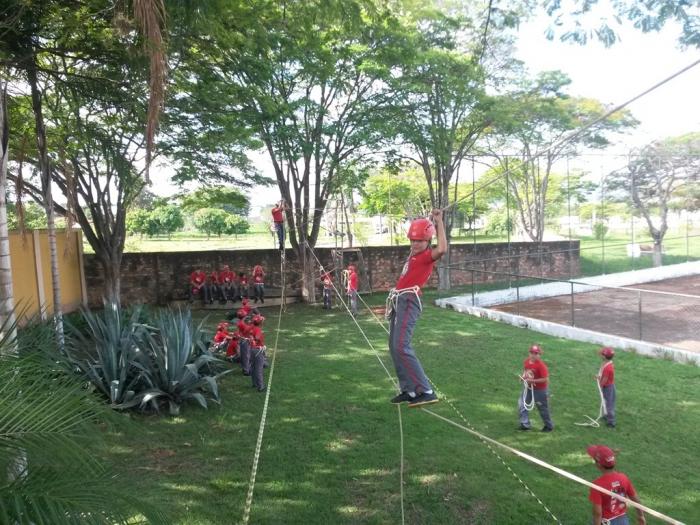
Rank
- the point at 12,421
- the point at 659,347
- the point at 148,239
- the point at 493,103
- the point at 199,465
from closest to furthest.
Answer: the point at 12,421, the point at 199,465, the point at 659,347, the point at 493,103, the point at 148,239

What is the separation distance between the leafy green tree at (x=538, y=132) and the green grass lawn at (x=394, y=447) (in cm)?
1022

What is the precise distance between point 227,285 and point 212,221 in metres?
13.3

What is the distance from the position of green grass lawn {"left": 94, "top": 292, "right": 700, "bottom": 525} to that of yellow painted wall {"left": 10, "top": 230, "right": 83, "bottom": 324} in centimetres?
492

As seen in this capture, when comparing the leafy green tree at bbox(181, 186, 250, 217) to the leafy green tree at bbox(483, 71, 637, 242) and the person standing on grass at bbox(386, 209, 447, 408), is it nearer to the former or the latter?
the leafy green tree at bbox(483, 71, 637, 242)

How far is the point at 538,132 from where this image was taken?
21312mm

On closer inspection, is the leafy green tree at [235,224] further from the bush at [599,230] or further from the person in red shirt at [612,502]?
the person in red shirt at [612,502]

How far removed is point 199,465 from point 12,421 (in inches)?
156

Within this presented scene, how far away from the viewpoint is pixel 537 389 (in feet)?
23.0

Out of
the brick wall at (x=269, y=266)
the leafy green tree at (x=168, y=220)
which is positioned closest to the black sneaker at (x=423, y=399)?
the brick wall at (x=269, y=266)

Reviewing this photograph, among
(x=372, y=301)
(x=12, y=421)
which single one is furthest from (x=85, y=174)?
(x=12, y=421)

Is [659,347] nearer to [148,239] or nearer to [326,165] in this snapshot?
[326,165]

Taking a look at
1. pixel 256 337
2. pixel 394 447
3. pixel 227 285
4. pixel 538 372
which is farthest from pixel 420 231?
pixel 227 285

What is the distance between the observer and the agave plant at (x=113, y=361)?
7.69 m

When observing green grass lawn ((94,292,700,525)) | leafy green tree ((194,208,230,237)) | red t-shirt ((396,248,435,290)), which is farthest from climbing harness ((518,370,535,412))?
leafy green tree ((194,208,230,237))
